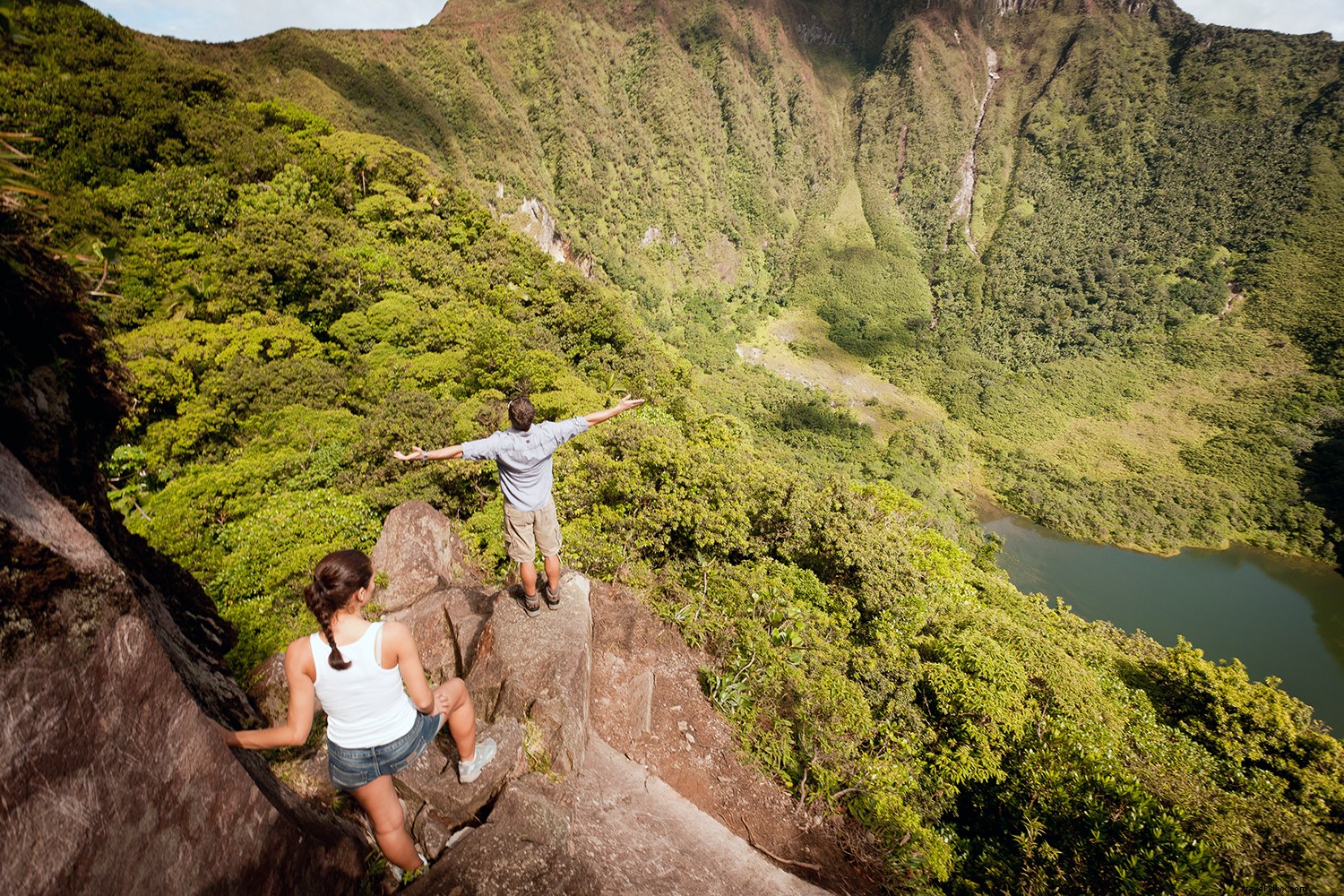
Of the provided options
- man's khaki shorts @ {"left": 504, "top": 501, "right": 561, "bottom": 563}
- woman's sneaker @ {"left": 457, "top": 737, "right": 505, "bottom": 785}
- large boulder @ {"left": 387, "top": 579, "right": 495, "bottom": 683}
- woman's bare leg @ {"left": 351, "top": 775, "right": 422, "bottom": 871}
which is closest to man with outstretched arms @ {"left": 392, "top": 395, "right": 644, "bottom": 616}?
man's khaki shorts @ {"left": 504, "top": 501, "right": 561, "bottom": 563}

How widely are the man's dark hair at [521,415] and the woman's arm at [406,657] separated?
7.59 ft

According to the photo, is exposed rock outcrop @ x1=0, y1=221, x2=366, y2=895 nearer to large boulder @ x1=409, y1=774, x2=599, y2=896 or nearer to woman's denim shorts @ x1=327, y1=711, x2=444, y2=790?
woman's denim shorts @ x1=327, y1=711, x2=444, y2=790

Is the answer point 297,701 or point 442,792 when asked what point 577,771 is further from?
point 297,701

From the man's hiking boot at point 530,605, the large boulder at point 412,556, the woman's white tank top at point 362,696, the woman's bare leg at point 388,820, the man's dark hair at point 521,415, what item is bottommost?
the large boulder at point 412,556

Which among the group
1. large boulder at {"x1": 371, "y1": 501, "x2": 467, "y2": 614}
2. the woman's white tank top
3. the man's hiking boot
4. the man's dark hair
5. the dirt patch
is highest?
the man's dark hair

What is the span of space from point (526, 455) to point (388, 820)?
287cm

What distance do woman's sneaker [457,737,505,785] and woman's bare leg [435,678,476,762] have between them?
6 cm

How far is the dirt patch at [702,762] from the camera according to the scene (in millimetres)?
6043

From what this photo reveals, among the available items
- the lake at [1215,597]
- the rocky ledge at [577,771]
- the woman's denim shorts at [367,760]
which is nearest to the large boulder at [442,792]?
the rocky ledge at [577,771]

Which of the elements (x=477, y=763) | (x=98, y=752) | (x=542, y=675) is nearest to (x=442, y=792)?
(x=477, y=763)

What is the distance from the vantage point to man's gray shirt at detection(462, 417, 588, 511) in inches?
195

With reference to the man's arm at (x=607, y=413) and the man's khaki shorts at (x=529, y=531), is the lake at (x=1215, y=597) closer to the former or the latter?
the man's arm at (x=607, y=413)

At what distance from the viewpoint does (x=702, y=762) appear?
21.9 feet

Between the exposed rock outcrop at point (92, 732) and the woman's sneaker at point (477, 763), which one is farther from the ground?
the exposed rock outcrop at point (92, 732)
